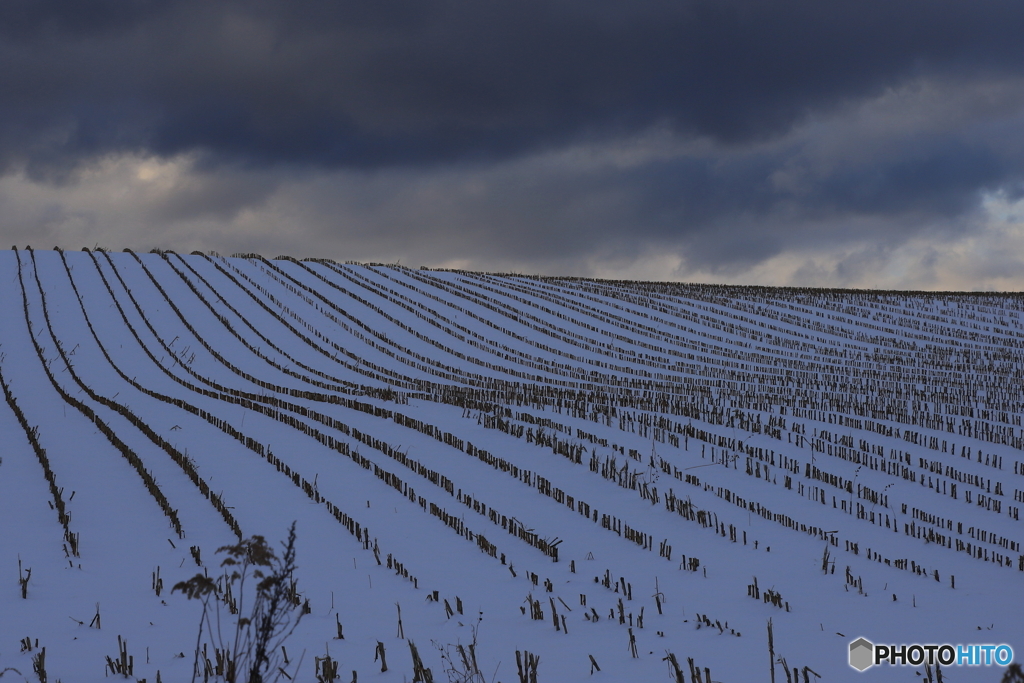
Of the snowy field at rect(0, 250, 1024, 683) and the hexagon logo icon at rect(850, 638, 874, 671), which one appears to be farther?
the snowy field at rect(0, 250, 1024, 683)

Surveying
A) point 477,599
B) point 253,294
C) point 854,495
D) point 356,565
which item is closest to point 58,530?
point 356,565

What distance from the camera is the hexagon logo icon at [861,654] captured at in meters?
7.67

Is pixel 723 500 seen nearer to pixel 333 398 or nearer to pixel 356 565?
pixel 356 565

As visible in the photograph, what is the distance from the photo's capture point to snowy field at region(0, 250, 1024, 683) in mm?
8234

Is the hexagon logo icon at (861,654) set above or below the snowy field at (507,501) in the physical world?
below

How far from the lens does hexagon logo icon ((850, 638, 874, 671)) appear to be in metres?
7.67

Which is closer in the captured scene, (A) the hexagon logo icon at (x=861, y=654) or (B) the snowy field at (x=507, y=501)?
(A) the hexagon logo icon at (x=861, y=654)

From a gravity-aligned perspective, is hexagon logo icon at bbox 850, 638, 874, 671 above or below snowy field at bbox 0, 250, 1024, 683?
below

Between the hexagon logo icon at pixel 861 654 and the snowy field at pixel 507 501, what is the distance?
0.41 ft

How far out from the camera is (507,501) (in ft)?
43.5

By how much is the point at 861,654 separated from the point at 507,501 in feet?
21.0

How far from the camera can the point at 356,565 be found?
1039 cm

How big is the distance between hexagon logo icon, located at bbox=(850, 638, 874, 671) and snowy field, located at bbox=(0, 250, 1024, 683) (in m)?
0.13

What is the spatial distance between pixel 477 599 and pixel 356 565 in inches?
73.0
